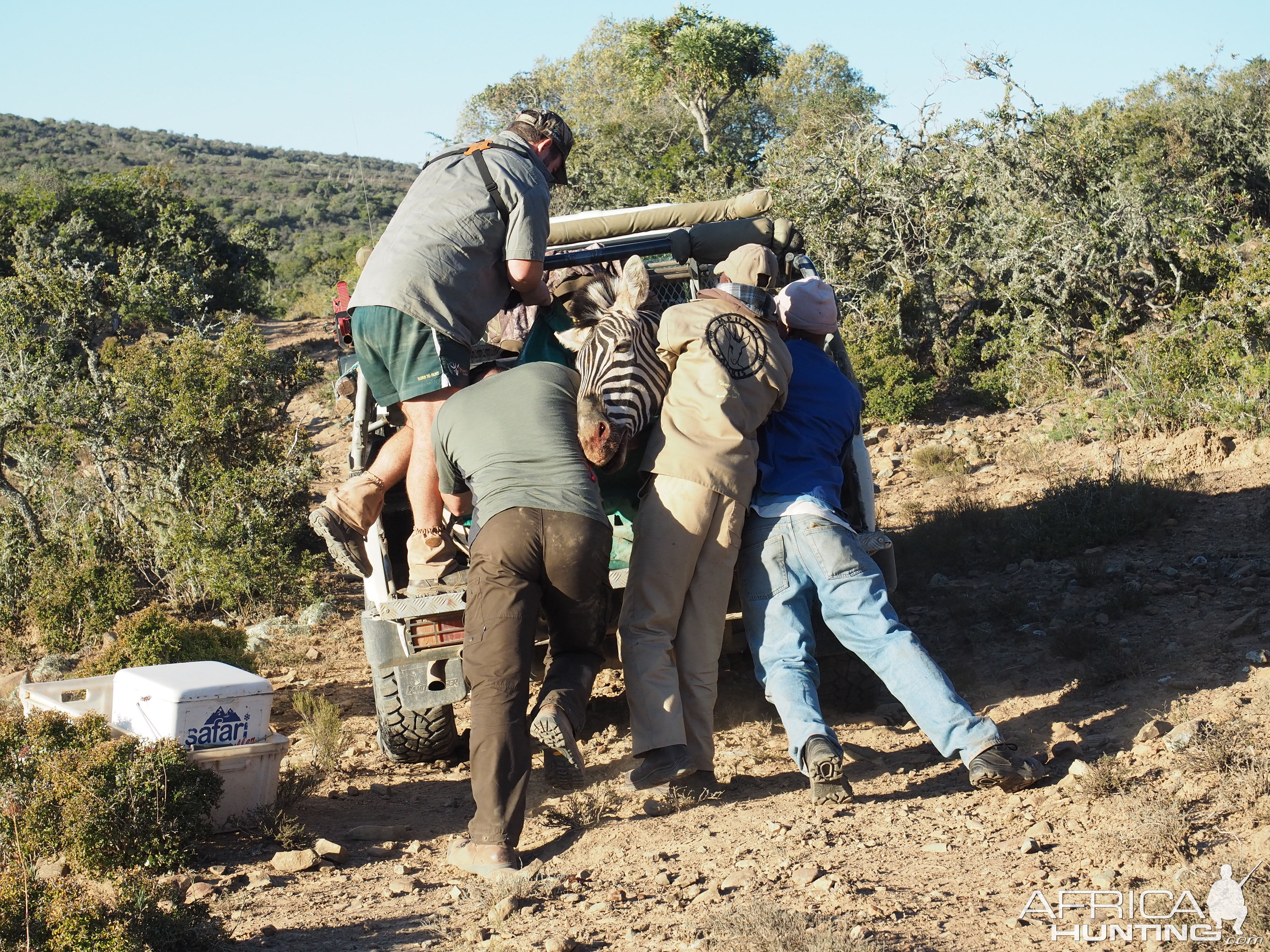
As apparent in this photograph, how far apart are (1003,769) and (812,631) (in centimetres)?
89

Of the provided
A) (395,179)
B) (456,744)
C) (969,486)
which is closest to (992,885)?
(456,744)

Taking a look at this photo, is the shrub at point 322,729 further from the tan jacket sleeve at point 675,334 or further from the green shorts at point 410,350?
the tan jacket sleeve at point 675,334

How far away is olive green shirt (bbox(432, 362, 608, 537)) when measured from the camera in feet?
13.1

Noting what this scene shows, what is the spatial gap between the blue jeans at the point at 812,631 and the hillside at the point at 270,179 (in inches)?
701

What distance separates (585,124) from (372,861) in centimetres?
2819

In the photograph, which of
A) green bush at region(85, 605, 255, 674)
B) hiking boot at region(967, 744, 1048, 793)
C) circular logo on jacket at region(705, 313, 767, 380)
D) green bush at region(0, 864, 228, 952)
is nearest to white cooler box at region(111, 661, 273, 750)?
green bush at region(0, 864, 228, 952)

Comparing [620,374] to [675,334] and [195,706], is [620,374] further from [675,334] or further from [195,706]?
[195,706]

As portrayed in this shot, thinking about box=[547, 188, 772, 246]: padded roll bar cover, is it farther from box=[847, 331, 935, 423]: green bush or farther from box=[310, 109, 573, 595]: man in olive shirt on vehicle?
box=[847, 331, 935, 423]: green bush

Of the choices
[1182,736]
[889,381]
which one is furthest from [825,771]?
[889,381]

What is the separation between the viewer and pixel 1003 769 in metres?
3.90

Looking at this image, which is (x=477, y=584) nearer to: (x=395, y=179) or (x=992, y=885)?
(x=992, y=885)

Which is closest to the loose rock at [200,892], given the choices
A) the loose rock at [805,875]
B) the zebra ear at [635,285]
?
the loose rock at [805,875]

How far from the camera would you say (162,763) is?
397 centimetres

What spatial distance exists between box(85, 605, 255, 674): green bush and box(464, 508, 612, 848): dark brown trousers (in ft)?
8.51
